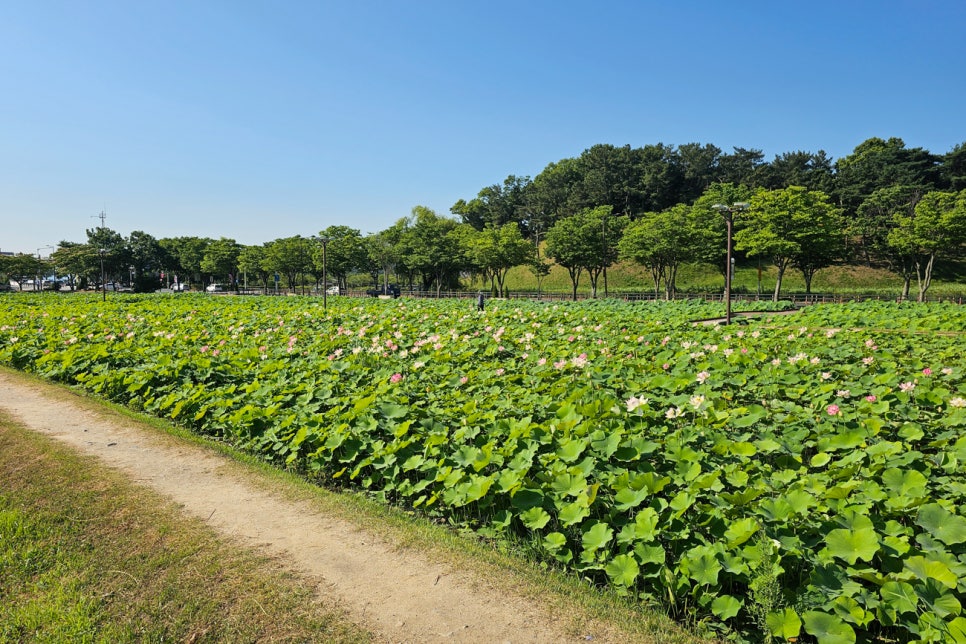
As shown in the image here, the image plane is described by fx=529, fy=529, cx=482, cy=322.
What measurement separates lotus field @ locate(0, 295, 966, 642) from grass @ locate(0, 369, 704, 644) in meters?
0.25

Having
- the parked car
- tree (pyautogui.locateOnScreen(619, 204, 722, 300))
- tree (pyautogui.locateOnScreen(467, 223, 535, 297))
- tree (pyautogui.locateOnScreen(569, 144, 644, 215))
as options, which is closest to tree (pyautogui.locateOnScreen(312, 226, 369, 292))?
the parked car

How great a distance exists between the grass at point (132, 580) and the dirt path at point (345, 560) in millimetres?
167

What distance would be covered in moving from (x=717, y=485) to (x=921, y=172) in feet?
248

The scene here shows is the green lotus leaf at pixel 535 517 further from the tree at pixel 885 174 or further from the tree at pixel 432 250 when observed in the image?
the tree at pixel 885 174

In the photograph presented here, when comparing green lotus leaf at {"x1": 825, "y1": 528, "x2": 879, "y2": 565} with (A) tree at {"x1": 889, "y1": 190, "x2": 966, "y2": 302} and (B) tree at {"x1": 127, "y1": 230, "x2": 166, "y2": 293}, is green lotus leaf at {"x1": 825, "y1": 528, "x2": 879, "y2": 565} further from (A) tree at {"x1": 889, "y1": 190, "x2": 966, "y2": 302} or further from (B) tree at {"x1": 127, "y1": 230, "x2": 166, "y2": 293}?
(B) tree at {"x1": 127, "y1": 230, "x2": 166, "y2": 293}

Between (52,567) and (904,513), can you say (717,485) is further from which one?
(52,567)

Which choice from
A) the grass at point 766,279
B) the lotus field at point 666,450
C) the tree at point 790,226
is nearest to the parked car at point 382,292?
the grass at point 766,279

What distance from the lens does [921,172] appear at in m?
59.5

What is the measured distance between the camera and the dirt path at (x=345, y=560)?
3.01m

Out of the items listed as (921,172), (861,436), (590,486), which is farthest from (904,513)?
(921,172)

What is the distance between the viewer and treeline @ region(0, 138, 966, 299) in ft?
128

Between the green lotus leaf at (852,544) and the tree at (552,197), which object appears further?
the tree at (552,197)

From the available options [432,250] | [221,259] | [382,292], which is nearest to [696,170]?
[432,250]

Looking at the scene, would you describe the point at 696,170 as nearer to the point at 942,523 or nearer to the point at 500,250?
the point at 500,250
